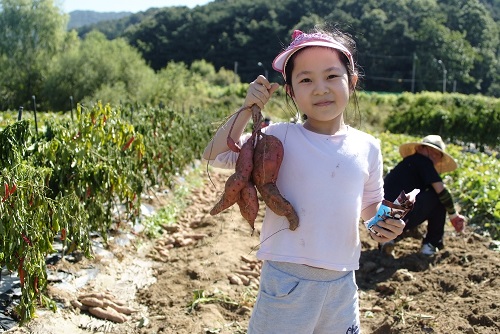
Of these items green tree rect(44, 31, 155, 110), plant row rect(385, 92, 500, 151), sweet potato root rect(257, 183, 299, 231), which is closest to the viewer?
sweet potato root rect(257, 183, 299, 231)

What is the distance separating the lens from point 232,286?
397cm

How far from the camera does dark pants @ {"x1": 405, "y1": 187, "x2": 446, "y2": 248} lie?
4.70m

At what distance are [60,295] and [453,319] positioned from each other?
92.9 inches

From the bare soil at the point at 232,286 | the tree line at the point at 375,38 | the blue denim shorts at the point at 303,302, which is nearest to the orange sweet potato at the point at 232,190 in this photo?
the blue denim shorts at the point at 303,302

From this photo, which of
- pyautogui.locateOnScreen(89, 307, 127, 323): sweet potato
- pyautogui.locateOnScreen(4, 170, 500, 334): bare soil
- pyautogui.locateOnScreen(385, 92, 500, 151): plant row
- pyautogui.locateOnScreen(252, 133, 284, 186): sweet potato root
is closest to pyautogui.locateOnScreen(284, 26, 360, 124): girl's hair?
pyautogui.locateOnScreen(252, 133, 284, 186): sweet potato root

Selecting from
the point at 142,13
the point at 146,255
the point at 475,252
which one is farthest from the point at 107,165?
the point at 142,13

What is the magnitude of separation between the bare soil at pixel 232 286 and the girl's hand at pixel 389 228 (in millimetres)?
1000

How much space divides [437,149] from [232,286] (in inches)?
82.4

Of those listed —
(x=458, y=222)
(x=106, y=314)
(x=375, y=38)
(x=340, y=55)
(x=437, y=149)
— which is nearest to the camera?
(x=340, y=55)

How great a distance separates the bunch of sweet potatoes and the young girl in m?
0.07

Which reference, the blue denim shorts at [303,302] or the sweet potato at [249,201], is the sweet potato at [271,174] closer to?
the sweet potato at [249,201]

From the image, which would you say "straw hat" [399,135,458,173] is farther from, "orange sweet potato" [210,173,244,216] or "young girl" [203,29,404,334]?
"orange sweet potato" [210,173,244,216]

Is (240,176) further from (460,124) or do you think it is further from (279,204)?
(460,124)

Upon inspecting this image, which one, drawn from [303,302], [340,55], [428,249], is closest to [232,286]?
[428,249]
